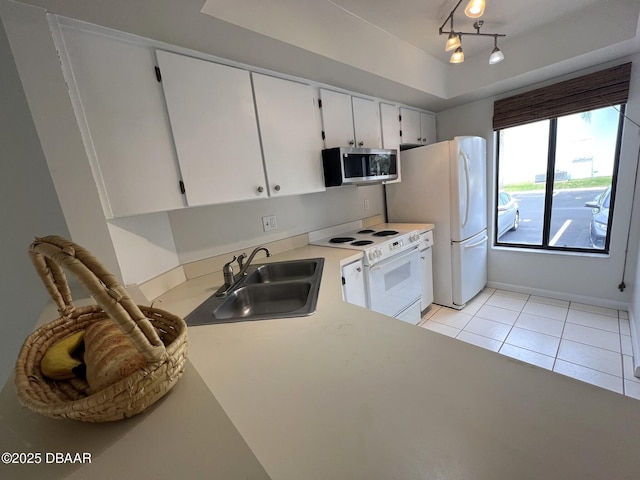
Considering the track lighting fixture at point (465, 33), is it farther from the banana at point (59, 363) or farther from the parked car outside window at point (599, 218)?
the banana at point (59, 363)

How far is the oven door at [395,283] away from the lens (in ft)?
6.51

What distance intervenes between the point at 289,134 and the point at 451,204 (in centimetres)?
177

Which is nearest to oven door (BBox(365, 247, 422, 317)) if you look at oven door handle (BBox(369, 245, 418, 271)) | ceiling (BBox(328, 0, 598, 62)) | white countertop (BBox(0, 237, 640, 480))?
oven door handle (BBox(369, 245, 418, 271))

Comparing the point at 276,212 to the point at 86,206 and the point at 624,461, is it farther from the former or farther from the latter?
the point at 624,461

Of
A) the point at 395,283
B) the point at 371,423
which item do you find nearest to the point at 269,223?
the point at 395,283

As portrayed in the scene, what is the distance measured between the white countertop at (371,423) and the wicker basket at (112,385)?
0.05m

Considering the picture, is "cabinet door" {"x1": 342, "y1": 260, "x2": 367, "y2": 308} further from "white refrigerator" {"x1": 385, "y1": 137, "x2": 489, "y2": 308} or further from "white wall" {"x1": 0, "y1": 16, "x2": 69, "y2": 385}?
"white wall" {"x1": 0, "y1": 16, "x2": 69, "y2": 385}

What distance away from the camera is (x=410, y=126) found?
286 centimetres

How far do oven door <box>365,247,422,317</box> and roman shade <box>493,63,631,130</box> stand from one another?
1.85 metres

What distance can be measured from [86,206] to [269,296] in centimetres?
92

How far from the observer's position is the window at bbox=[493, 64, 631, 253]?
7.67 ft

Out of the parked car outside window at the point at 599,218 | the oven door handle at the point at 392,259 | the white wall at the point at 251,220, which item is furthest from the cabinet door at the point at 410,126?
the parked car outside window at the point at 599,218

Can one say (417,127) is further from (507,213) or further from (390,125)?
(507,213)

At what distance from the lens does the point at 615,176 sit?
7.80 feet
